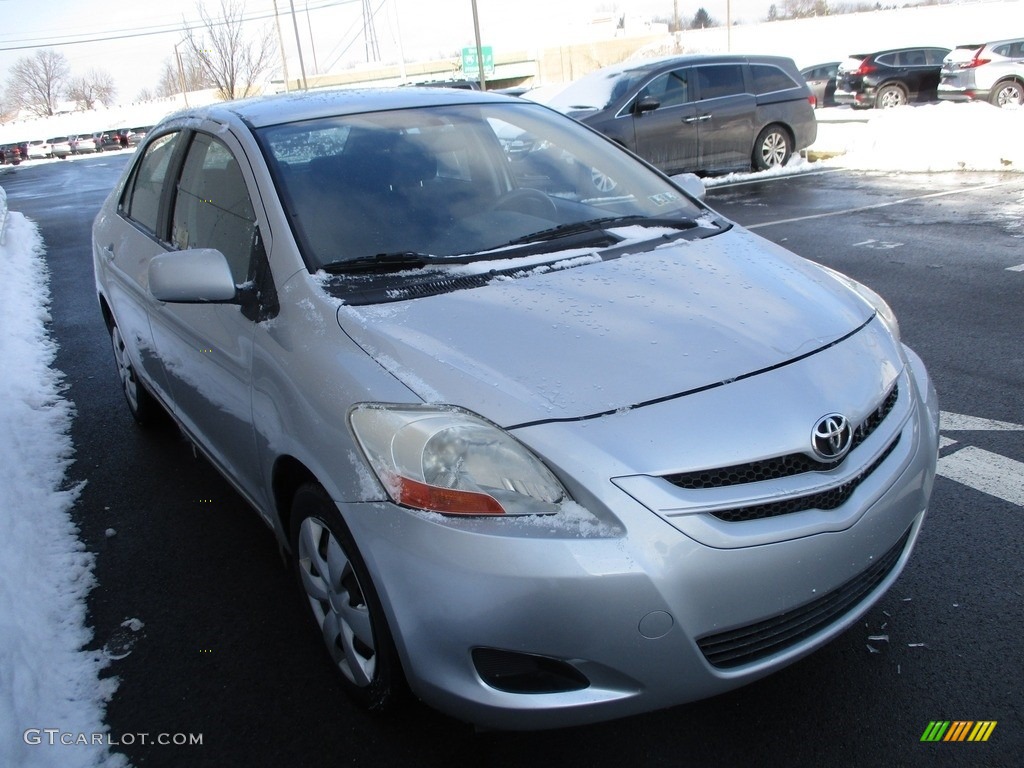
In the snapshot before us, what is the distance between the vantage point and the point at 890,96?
20844 mm

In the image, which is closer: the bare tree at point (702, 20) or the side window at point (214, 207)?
the side window at point (214, 207)

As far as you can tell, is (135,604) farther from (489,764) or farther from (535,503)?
(535,503)

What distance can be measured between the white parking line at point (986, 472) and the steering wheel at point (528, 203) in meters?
1.82

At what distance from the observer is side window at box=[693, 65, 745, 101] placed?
11711 mm

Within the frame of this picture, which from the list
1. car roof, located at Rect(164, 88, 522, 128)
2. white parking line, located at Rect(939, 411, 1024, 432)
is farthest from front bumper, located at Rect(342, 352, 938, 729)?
white parking line, located at Rect(939, 411, 1024, 432)

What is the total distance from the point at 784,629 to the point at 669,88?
10703 mm

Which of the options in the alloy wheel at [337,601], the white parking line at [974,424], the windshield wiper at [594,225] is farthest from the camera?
the white parking line at [974,424]

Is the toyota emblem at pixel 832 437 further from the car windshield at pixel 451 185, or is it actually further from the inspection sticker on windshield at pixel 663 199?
the inspection sticker on windshield at pixel 663 199

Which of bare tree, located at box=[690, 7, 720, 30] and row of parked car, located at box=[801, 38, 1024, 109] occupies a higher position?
bare tree, located at box=[690, 7, 720, 30]

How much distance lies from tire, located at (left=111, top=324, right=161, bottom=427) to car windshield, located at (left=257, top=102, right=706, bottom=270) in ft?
6.56

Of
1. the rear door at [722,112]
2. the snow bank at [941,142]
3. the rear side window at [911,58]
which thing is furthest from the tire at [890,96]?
the rear door at [722,112]

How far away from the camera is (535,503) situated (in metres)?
1.87

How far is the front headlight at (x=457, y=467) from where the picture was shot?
1.88 m

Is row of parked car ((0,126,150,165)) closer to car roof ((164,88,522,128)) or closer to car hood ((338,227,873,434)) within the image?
car roof ((164,88,522,128))
